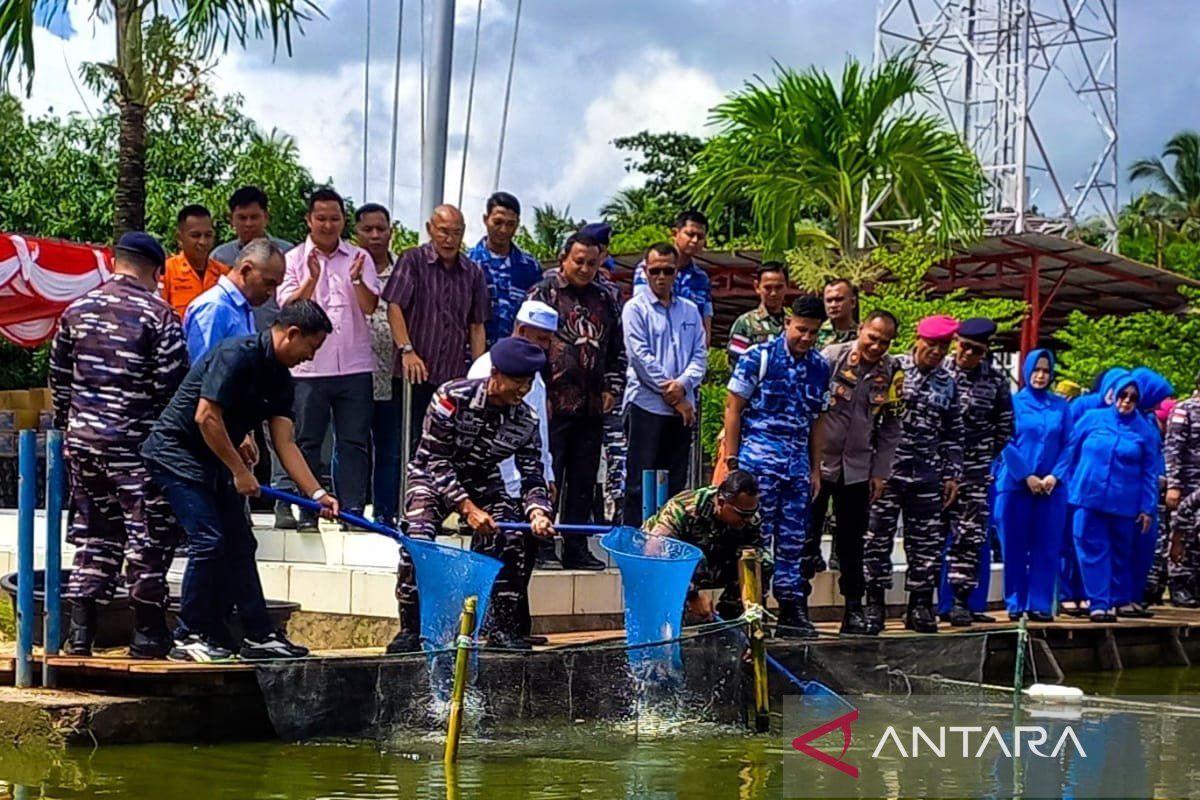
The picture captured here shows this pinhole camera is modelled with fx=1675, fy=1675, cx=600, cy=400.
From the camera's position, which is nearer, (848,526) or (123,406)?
(123,406)

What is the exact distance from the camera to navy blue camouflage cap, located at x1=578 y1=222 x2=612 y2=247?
9.15 metres

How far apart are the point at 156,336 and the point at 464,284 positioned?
7.79 feet

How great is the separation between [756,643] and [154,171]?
23.1 meters

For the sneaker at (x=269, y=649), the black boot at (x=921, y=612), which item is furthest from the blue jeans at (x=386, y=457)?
the black boot at (x=921, y=612)

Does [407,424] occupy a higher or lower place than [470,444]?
higher

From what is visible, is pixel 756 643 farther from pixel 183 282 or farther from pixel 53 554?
pixel 183 282

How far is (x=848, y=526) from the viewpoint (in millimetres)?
9406

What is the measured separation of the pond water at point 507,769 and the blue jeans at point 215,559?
21.2 inches

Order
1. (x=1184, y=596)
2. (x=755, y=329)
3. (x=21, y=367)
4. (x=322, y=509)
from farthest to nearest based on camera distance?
(x=21, y=367)
(x=1184, y=596)
(x=755, y=329)
(x=322, y=509)

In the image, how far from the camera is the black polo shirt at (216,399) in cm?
671

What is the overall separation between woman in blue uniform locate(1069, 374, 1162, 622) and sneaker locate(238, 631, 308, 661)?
6.37 m

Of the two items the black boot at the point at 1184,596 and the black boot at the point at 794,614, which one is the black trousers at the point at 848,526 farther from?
the black boot at the point at 1184,596

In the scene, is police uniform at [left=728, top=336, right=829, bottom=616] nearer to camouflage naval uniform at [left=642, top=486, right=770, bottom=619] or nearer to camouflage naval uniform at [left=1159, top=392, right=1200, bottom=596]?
camouflage naval uniform at [left=642, top=486, right=770, bottom=619]


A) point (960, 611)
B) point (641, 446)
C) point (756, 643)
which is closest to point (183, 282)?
point (641, 446)
